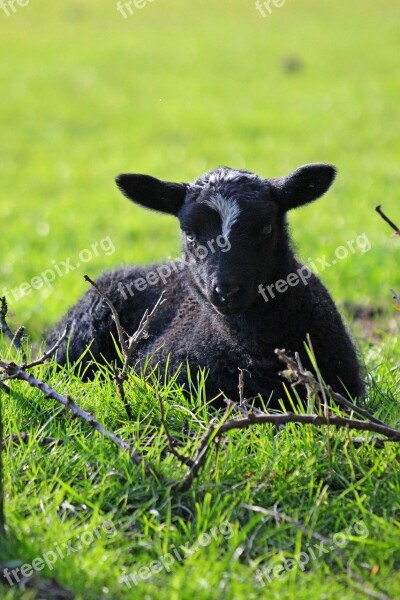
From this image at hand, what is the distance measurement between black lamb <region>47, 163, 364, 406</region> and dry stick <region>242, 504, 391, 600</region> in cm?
139

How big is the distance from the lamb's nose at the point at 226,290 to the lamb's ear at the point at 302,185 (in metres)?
0.86

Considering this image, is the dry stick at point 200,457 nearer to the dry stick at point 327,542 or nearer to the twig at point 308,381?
the dry stick at point 327,542

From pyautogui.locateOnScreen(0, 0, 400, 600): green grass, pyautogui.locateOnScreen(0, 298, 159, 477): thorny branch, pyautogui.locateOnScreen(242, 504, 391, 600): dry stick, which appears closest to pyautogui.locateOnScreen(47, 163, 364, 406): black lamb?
pyautogui.locateOnScreen(0, 0, 400, 600): green grass

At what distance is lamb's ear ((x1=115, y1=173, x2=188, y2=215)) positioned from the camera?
18.7 ft

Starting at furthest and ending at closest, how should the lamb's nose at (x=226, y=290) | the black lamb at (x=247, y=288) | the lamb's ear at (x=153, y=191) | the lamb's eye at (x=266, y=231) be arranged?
1. the lamb's ear at (x=153, y=191)
2. the lamb's eye at (x=266, y=231)
3. the black lamb at (x=247, y=288)
4. the lamb's nose at (x=226, y=290)

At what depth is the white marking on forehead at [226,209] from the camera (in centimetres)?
524

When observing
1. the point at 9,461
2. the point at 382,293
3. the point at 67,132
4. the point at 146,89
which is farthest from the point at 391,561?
the point at 146,89

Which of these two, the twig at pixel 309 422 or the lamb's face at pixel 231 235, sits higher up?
the lamb's face at pixel 231 235

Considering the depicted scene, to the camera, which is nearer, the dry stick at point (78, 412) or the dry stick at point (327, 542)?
the dry stick at point (327, 542)

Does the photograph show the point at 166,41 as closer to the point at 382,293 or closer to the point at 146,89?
the point at 146,89

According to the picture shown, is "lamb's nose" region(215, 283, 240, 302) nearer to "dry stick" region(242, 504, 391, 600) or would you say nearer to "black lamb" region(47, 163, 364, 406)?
"black lamb" region(47, 163, 364, 406)

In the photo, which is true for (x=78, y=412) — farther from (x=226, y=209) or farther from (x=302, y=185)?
(x=302, y=185)

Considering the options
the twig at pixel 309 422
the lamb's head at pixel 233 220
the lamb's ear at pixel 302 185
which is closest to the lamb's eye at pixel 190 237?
the lamb's head at pixel 233 220

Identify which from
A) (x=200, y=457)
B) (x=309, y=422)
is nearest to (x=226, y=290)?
(x=309, y=422)
